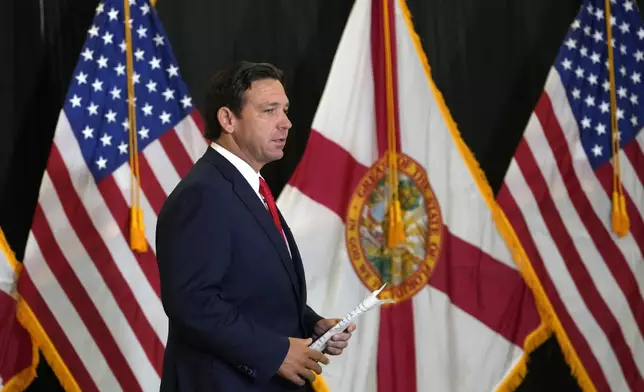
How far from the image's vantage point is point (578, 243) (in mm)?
3193

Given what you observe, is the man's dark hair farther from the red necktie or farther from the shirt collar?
the red necktie

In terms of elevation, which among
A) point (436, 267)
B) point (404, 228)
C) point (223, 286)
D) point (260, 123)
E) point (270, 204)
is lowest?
point (436, 267)

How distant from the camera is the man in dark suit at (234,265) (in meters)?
1.58

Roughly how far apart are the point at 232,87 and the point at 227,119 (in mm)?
67

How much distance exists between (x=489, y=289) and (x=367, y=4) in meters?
1.14

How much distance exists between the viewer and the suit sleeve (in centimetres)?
157

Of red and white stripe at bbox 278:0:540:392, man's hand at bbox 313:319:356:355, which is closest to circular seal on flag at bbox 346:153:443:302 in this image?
red and white stripe at bbox 278:0:540:392

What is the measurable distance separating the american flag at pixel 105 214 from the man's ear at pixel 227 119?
1142 mm

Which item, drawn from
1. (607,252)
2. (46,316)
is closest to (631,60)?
(607,252)

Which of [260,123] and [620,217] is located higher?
[260,123]

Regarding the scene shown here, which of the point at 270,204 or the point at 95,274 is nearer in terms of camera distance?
the point at 270,204

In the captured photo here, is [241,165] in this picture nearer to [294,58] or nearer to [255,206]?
[255,206]

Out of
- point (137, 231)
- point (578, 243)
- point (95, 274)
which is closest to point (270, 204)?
point (137, 231)

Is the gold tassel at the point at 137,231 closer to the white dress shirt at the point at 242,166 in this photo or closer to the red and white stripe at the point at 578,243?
the white dress shirt at the point at 242,166
